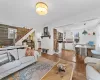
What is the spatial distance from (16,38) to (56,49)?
3567 mm

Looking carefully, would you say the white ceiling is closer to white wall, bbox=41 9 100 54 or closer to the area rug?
white wall, bbox=41 9 100 54

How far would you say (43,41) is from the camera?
6766 mm

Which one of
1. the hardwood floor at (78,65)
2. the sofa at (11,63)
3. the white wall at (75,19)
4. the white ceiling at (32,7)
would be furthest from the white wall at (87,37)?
the sofa at (11,63)

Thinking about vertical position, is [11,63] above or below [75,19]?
below

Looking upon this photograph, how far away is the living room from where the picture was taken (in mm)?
2268

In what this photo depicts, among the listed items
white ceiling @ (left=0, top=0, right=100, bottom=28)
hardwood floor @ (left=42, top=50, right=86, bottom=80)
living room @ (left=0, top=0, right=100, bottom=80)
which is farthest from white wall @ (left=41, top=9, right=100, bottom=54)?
hardwood floor @ (left=42, top=50, right=86, bottom=80)

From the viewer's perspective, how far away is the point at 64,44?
30.6 ft

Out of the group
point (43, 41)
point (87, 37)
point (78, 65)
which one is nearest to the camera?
point (78, 65)

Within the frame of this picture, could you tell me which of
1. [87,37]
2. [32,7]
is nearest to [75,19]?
[32,7]

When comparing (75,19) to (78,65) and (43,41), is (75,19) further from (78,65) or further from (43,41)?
(43,41)

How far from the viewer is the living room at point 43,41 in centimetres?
227

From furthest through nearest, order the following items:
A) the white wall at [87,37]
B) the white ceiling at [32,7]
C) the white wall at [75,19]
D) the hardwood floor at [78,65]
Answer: the white wall at [87,37] → the white wall at [75,19] → the white ceiling at [32,7] → the hardwood floor at [78,65]

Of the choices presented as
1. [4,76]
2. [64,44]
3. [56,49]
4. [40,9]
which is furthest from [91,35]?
[4,76]

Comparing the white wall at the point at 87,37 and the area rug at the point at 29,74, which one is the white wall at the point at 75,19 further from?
the white wall at the point at 87,37
